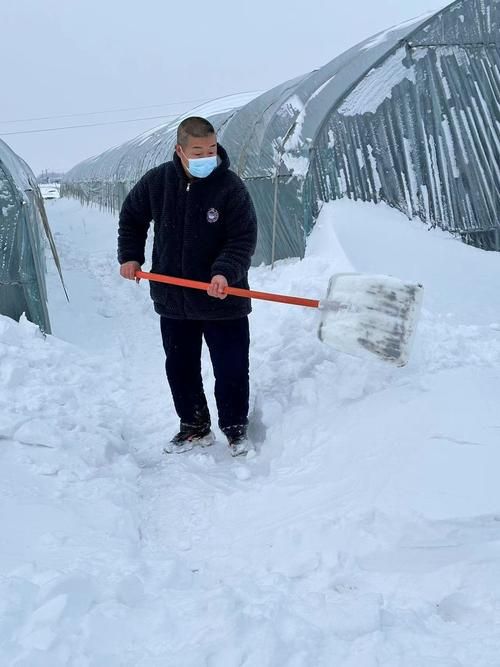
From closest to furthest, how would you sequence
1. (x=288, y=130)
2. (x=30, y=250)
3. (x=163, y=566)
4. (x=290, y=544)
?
(x=163, y=566), (x=290, y=544), (x=30, y=250), (x=288, y=130)

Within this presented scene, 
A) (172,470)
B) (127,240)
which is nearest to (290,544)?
(172,470)

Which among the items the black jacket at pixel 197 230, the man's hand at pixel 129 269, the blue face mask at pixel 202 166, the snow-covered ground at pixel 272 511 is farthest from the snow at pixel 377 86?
the man's hand at pixel 129 269

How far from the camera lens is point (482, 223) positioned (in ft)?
21.7

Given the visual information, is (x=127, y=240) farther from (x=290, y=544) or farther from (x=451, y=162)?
(x=451, y=162)

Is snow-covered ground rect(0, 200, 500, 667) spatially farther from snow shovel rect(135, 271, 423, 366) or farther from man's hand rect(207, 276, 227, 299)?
man's hand rect(207, 276, 227, 299)

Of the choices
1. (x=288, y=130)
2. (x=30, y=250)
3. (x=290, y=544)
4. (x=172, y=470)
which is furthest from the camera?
(x=288, y=130)

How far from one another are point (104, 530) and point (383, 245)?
3958mm

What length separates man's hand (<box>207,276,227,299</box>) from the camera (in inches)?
126

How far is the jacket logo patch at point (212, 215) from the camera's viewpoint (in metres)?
3.35

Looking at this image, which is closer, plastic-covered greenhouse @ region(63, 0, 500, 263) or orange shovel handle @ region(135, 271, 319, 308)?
orange shovel handle @ region(135, 271, 319, 308)

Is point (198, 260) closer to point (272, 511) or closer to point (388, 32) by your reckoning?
point (272, 511)

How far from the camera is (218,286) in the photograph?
3.20 m

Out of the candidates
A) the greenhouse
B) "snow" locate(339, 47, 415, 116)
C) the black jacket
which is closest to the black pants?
the black jacket

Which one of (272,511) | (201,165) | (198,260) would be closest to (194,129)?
(201,165)
